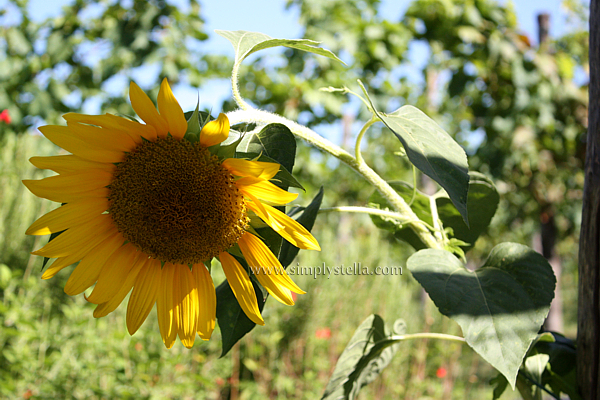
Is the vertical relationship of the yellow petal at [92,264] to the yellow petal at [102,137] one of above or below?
below

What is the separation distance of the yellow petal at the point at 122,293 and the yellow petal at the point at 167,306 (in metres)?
0.03

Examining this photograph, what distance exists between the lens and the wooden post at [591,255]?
55 centimetres

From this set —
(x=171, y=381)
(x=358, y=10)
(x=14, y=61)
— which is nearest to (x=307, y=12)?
(x=358, y=10)

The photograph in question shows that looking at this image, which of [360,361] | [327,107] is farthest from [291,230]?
[327,107]

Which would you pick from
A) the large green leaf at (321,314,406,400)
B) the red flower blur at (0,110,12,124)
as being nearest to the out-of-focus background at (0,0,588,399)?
the red flower blur at (0,110,12,124)

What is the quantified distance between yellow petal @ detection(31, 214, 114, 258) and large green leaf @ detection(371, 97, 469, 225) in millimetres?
336

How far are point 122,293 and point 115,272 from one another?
0.09 ft

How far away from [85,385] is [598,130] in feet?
5.65

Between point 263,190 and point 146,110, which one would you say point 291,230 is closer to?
point 263,190

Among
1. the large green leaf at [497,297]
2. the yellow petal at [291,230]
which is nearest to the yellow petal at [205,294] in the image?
the yellow petal at [291,230]

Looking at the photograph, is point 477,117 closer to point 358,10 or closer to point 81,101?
point 358,10

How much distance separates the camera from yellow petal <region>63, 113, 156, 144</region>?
1.41 ft

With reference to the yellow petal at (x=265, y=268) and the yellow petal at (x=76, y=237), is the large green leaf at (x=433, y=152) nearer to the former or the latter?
the yellow petal at (x=265, y=268)

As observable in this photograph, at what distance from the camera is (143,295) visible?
0.51 m
